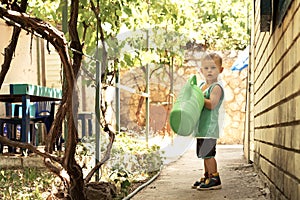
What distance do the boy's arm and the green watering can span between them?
0.06 metres

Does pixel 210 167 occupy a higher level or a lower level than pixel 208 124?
lower

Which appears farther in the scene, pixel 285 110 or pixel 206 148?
pixel 206 148

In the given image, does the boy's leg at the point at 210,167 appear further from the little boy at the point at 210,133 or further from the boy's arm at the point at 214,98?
the boy's arm at the point at 214,98

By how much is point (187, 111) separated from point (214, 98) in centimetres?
29

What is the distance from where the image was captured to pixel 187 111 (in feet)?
13.6

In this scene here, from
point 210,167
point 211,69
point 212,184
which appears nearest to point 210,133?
point 210,167

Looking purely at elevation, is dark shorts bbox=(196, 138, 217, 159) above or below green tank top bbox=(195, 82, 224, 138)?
below

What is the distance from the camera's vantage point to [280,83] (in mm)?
2965

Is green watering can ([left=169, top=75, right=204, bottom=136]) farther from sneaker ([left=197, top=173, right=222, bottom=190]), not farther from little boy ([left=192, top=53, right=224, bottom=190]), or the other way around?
sneaker ([left=197, top=173, right=222, bottom=190])

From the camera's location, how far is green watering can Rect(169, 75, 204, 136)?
4152mm

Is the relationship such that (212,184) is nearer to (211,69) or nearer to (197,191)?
(197,191)

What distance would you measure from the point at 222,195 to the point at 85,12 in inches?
76.0

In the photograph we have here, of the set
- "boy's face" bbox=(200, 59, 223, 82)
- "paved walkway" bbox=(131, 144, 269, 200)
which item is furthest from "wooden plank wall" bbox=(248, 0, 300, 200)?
"boy's face" bbox=(200, 59, 223, 82)

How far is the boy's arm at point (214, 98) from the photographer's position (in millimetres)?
4281
